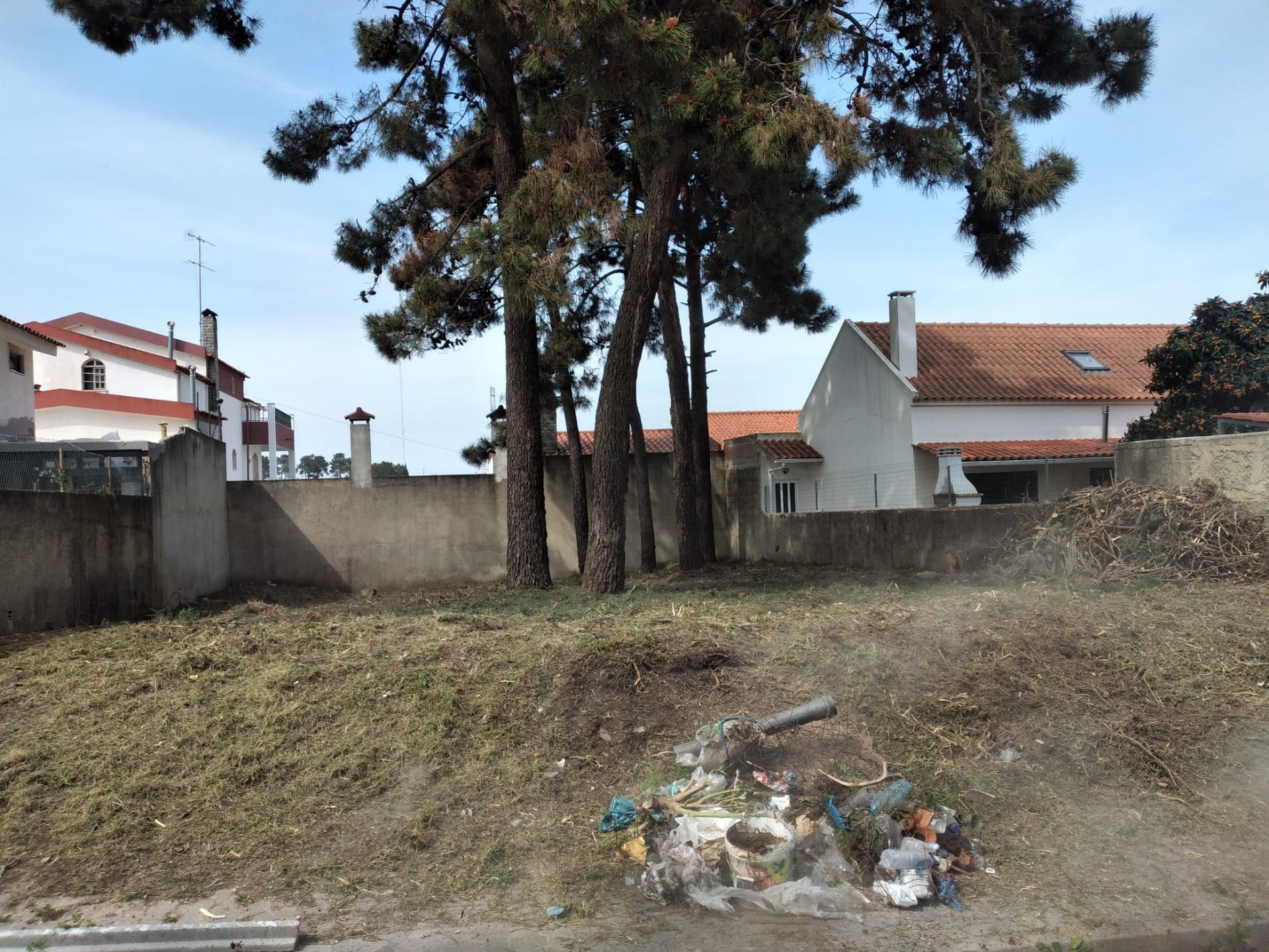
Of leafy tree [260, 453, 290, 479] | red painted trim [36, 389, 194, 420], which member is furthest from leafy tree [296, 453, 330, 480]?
red painted trim [36, 389, 194, 420]

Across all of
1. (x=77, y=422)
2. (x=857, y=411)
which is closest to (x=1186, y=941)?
(x=857, y=411)

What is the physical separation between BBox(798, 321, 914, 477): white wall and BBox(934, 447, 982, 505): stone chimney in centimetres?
291

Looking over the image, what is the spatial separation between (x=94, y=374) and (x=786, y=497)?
27.9 m

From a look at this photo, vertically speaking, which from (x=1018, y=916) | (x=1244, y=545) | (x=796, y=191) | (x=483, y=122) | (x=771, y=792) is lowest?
(x=1018, y=916)

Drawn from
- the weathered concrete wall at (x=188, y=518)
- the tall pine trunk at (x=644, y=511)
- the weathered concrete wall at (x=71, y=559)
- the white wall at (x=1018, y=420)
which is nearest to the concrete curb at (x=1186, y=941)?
the weathered concrete wall at (x=71, y=559)

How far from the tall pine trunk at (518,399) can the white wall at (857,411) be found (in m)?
9.87

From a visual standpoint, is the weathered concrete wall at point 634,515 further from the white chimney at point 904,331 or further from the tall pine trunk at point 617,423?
the tall pine trunk at point 617,423

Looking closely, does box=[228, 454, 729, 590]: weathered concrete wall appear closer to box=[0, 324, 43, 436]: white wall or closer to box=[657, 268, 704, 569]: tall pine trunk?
box=[657, 268, 704, 569]: tall pine trunk

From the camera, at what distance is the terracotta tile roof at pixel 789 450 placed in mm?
21359

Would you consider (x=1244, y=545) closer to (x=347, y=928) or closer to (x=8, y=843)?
Answer: (x=347, y=928)

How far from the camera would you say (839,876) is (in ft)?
14.1

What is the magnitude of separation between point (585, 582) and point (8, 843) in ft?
21.6

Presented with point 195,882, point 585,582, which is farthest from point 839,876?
point 585,582

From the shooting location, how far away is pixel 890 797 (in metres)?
4.68
